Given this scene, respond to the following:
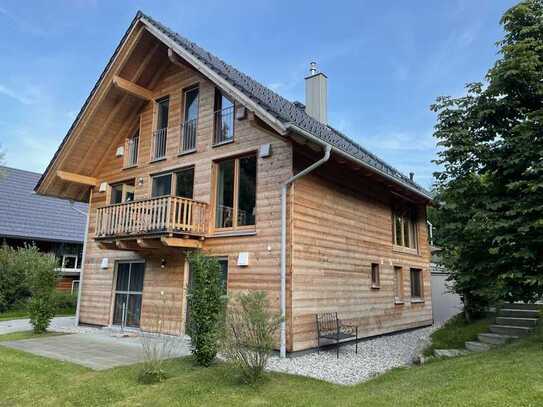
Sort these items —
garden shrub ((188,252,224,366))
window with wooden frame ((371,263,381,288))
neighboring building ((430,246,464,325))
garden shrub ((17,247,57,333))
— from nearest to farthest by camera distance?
garden shrub ((188,252,224,366)) < garden shrub ((17,247,57,333)) < window with wooden frame ((371,263,381,288)) < neighboring building ((430,246,464,325))

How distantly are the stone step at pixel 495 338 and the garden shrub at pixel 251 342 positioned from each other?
460 centimetres

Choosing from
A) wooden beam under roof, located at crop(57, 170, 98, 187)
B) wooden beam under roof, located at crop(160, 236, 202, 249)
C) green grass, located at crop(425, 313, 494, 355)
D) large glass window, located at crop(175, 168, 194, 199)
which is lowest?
green grass, located at crop(425, 313, 494, 355)

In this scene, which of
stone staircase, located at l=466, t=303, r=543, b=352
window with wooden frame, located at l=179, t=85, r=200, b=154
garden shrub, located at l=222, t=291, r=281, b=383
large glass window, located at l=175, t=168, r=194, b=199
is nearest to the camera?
garden shrub, located at l=222, t=291, r=281, b=383

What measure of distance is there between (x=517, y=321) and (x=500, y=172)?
3188 millimetres

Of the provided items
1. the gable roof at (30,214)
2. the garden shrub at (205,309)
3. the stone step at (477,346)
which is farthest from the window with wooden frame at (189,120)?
the gable roof at (30,214)

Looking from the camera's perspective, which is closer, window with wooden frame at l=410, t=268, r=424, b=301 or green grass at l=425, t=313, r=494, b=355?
green grass at l=425, t=313, r=494, b=355

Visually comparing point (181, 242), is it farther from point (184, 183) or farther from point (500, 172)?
point (500, 172)

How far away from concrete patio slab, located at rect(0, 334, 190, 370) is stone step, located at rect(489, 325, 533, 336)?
20.6 feet

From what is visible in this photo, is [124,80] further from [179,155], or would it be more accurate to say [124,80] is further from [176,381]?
[176,381]

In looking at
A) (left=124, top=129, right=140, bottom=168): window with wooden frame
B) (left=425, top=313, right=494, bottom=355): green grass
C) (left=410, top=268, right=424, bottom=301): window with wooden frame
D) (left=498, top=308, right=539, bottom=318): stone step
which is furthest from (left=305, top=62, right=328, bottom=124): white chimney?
(left=498, top=308, right=539, bottom=318): stone step

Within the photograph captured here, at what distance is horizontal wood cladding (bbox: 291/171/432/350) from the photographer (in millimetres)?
8523

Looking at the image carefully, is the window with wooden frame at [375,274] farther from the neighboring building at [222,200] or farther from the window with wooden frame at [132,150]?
the window with wooden frame at [132,150]

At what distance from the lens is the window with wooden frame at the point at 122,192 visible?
41.7ft

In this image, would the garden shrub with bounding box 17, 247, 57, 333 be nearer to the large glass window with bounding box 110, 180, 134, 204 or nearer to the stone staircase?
the large glass window with bounding box 110, 180, 134, 204
